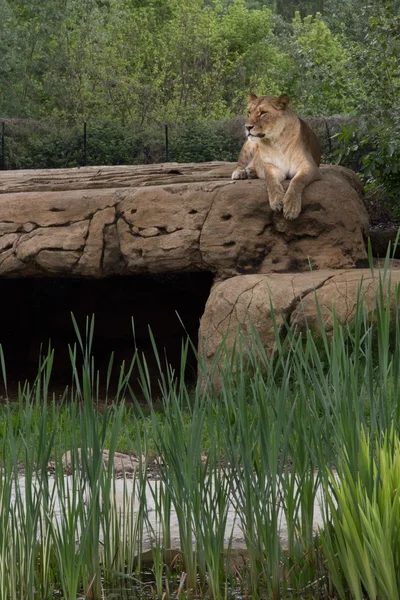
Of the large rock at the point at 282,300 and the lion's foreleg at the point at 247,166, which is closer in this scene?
the large rock at the point at 282,300

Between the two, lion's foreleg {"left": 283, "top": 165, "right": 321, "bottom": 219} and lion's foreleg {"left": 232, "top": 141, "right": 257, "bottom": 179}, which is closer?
lion's foreleg {"left": 283, "top": 165, "right": 321, "bottom": 219}

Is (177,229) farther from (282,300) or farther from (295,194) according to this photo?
(282,300)

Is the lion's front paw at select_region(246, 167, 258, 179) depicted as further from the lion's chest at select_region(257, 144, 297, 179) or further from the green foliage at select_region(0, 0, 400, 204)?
the green foliage at select_region(0, 0, 400, 204)

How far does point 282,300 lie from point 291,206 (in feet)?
3.57

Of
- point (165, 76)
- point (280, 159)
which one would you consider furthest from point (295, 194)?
point (165, 76)

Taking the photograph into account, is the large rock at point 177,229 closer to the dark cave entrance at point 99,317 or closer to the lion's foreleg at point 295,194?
the lion's foreleg at point 295,194

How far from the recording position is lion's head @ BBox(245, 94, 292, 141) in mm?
9078

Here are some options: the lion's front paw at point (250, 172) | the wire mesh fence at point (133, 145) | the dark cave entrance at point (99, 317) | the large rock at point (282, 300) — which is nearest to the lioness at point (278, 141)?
the lion's front paw at point (250, 172)

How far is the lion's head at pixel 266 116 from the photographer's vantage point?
9078 mm

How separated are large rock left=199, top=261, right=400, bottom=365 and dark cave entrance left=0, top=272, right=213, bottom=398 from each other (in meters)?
3.48

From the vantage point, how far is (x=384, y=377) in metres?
3.38

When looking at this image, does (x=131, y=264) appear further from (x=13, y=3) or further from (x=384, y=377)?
(x=13, y=3)

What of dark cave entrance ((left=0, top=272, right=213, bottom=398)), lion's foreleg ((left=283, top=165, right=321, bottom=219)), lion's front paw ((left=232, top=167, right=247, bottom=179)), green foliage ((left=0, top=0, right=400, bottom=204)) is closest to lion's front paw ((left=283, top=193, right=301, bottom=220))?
lion's foreleg ((left=283, top=165, right=321, bottom=219))

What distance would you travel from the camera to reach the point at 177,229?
29.7 feet
